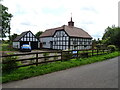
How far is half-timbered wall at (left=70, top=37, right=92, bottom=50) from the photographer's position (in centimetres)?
2392

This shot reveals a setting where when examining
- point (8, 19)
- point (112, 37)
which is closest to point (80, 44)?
point (112, 37)

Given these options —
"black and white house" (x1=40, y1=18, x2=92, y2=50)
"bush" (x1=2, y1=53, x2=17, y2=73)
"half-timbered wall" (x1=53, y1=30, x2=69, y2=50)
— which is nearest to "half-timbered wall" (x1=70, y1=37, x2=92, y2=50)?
"black and white house" (x1=40, y1=18, x2=92, y2=50)

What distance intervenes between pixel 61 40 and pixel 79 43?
4462 millimetres

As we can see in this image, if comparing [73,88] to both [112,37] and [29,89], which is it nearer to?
[29,89]

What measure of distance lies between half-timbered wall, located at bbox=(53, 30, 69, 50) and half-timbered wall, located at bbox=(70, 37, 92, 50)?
3.97ft

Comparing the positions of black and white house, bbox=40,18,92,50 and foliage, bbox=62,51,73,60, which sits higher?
black and white house, bbox=40,18,92,50

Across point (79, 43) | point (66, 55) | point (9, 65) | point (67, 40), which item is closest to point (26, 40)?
point (67, 40)

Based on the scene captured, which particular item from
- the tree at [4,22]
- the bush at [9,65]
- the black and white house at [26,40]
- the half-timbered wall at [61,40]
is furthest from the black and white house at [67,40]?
the bush at [9,65]

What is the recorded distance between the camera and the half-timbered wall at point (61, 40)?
23922 millimetres

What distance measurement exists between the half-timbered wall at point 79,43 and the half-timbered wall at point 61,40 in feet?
3.97

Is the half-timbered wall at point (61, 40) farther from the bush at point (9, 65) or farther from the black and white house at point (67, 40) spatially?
the bush at point (9, 65)

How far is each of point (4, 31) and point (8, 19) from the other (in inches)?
119

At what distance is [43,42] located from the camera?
106ft

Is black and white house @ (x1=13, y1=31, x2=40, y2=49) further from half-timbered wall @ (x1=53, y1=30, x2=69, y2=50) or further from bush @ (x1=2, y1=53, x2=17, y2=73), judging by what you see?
bush @ (x1=2, y1=53, x2=17, y2=73)
